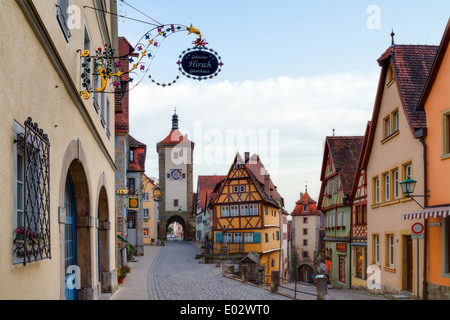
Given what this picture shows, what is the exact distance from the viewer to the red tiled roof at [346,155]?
2720 centimetres

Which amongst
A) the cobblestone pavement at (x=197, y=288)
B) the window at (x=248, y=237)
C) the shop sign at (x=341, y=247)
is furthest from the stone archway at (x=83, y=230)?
the window at (x=248, y=237)

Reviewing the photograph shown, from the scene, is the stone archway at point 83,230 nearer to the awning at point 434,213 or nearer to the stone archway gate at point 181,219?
the awning at point 434,213

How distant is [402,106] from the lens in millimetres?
17031

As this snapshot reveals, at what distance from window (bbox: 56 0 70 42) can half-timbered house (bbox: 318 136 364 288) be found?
20.3m

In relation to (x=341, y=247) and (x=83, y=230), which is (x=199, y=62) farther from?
(x=341, y=247)

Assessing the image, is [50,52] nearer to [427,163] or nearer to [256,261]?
[427,163]

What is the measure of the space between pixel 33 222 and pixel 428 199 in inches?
472

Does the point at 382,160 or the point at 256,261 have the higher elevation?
the point at 382,160

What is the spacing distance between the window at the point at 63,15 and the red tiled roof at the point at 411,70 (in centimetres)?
1123

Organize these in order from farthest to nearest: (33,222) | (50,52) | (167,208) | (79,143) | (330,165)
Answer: (167,208) < (330,165) < (79,143) < (50,52) < (33,222)

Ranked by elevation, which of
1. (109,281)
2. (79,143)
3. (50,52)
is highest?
(50,52)

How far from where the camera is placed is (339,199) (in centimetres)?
2770

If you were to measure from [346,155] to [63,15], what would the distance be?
22.3 meters
